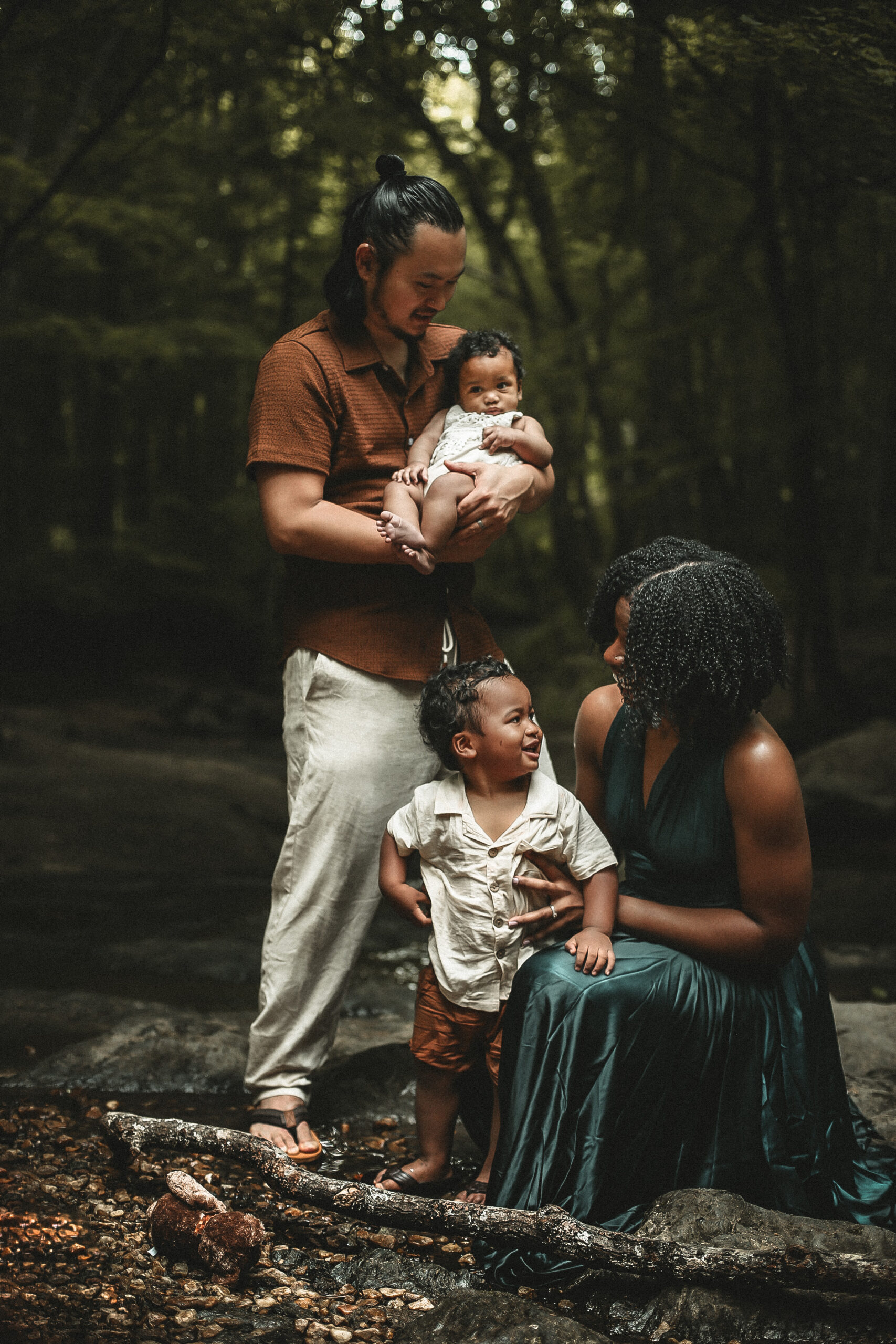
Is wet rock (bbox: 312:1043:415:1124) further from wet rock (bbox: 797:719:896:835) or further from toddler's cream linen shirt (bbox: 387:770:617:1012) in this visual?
wet rock (bbox: 797:719:896:835)

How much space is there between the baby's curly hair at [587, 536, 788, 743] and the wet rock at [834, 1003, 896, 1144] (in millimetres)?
1350

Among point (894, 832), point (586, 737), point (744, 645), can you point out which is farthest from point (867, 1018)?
point (894, 832)

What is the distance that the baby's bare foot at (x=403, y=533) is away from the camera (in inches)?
108

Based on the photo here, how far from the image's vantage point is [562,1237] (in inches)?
85.4

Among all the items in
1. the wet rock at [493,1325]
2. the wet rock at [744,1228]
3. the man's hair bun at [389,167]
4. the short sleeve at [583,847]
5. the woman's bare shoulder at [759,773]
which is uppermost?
the man's hair bun at [389,167]

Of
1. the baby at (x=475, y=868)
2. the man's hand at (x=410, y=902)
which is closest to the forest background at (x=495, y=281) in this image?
the baby at (x=475, y=868)

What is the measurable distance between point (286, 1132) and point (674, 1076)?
3.61 feet

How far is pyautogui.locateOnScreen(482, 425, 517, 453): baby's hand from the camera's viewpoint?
289cm

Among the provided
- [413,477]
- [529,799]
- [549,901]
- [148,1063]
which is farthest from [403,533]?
[148,1063]

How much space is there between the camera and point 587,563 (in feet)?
40.7

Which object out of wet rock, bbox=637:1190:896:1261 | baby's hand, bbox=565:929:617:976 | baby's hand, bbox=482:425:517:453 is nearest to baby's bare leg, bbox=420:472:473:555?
baby's hand, bbox=482:425:517:453

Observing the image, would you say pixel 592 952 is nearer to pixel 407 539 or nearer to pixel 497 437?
pixel 407 539

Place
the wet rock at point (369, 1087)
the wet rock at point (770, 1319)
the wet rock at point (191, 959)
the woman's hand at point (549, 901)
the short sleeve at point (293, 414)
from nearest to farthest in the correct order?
the wet rock at point (770, 1319) < the woman's hand at point (549, 901) < the short sleeve at point (293, 414) < the wet rock at point (369, 1087) < the wet rock at point (191, 959)

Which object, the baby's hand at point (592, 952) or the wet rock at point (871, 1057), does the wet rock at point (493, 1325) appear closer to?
the baby's hand at point (592, 952)
